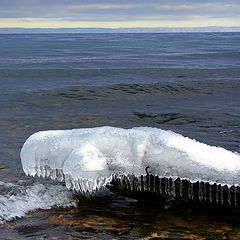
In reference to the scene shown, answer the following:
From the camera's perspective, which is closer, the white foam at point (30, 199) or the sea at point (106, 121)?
the sea at point (106, 121)

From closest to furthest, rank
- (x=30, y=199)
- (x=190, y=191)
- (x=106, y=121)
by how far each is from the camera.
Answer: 1. (x=190, y=191)
2. (x=30, y=199)
3. (x=106, y=121)

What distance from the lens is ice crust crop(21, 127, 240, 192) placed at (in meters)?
6.75

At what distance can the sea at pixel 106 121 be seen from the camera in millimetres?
6670

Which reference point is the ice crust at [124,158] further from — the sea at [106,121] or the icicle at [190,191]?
the sea at [106,121]

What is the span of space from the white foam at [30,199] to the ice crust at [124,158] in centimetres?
45

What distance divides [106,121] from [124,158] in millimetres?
8313

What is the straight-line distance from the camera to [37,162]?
24.4 feet

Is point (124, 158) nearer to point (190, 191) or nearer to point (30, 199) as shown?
point (190, 191)

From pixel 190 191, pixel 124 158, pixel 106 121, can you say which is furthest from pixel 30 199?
pixel 106 121

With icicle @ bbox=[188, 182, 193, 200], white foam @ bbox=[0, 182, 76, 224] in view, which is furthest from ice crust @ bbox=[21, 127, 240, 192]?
white foam @ bbox=[0, 182, 76, 224]

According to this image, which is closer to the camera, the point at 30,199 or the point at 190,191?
the point at 190,191

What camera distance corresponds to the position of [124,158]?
7023 mm

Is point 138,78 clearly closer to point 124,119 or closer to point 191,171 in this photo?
point 124,119

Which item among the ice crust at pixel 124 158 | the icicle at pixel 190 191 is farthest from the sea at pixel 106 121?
the ice crust at pixel 124 158
